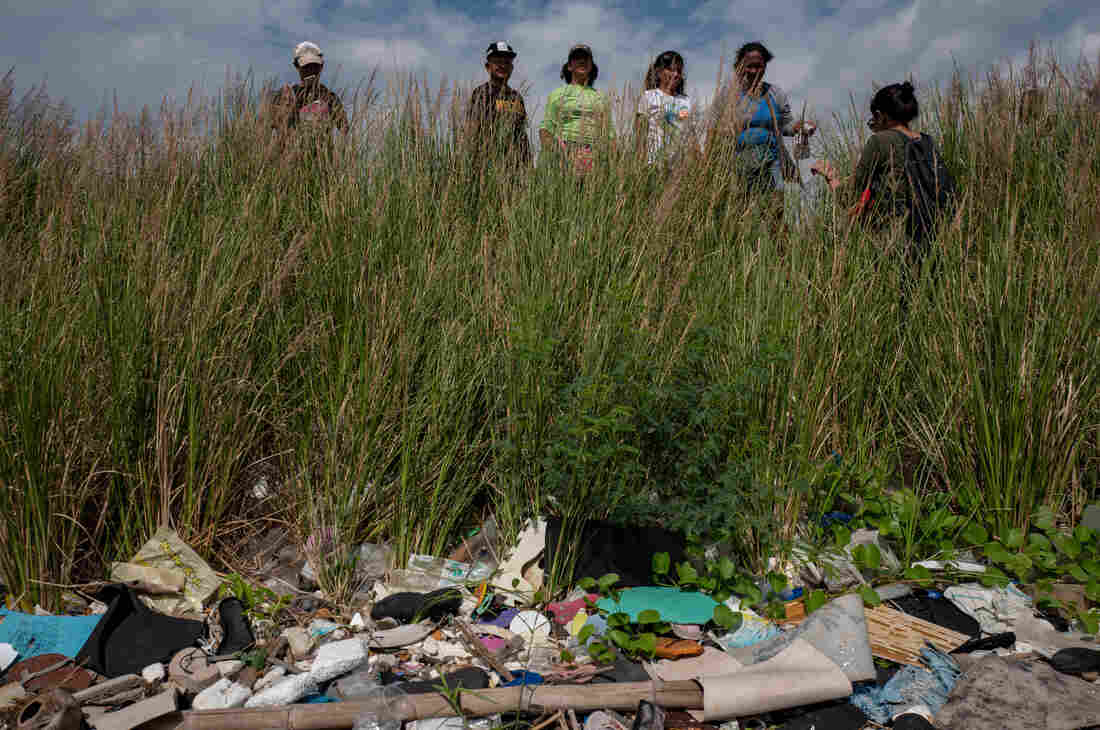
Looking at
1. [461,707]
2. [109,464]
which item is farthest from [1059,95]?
[109,464]

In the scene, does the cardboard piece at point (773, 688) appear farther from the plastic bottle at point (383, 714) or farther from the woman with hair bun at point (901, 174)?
the woman with hair bun at point (901, 174)

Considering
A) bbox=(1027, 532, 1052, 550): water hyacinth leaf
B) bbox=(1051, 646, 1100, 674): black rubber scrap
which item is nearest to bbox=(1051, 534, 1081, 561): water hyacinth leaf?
bbox=(1027, 532, 1052, 550): water hyacinth leaf

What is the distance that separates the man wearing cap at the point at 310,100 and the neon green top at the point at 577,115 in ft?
4.05

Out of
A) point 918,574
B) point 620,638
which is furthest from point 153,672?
point 918,574

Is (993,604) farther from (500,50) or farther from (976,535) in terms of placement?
(500,50)

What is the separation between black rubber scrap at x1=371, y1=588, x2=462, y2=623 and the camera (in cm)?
223

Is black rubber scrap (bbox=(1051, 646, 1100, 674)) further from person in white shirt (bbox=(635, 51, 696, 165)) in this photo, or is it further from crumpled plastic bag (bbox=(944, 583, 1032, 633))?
person in white shirt (bbox=(635, 51, 696, 165))

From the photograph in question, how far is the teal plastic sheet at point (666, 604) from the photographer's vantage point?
223 centimetres

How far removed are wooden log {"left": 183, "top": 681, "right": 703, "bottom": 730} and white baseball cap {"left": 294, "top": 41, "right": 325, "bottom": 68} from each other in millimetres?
3903

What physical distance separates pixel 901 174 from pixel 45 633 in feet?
13.7

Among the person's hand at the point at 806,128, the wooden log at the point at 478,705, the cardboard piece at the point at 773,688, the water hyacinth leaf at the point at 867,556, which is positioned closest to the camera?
the wooden log at the point at 478,705

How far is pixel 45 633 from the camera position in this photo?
2.08m

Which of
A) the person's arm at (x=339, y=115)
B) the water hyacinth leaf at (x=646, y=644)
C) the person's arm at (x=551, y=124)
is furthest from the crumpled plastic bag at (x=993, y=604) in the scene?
the person's arm at (x=339, y=115)

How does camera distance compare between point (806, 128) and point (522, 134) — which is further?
point (806, 128)
